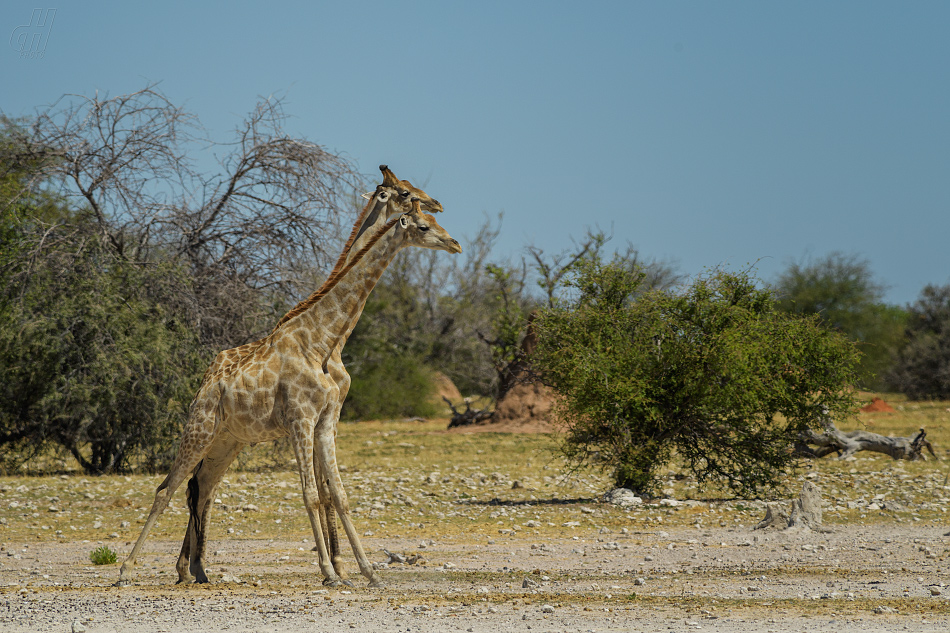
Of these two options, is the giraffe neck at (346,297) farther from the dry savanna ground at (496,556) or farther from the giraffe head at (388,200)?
the dry savanna ground at (496,556)

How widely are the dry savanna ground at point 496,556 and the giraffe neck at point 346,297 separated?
2.22m

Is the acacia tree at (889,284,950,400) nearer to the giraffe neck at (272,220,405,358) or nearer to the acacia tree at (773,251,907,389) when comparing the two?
the acacia tree at (773,251,907,389)

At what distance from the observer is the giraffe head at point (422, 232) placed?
8844mm

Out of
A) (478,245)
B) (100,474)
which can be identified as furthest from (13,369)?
(478,245)

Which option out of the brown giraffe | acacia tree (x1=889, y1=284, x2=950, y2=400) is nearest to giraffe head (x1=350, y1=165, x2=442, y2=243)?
the brown giraffe

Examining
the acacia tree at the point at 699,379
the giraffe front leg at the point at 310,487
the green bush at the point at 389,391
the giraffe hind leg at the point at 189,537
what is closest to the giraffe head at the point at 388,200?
the giraffe front leg at the point at 310,487

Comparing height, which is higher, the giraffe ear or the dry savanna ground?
the giraffe ear

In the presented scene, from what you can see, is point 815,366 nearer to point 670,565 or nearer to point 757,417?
point 757,417

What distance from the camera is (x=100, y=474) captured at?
18.0 metres

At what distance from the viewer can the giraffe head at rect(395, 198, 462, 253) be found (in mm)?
8844

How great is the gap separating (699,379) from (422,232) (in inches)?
255

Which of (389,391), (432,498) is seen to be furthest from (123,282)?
(389,391)

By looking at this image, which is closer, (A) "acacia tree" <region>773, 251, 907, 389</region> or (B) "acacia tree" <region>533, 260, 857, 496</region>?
(B) "acacia tree" <region>533, 260, 857, 496</region>

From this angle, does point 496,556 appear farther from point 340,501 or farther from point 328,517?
point 340,501
